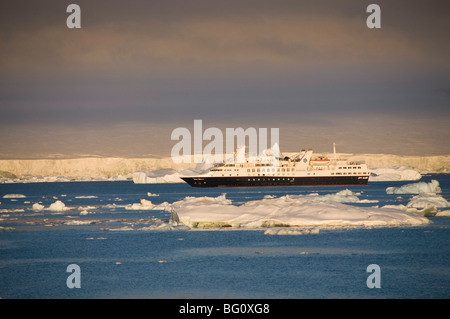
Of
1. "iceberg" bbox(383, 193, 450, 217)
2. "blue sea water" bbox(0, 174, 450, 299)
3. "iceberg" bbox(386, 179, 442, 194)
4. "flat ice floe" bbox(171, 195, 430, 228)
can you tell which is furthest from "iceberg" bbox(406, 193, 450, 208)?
"iceberg" bbox(386, 179, 442, 194)

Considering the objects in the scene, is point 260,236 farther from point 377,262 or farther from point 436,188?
point 436,188

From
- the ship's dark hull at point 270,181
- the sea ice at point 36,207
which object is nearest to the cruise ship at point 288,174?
the ship's dark hull at point 270,181

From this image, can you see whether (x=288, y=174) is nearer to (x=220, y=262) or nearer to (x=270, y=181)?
(x=270, y=181)

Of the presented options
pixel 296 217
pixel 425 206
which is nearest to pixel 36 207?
pixel 296 217

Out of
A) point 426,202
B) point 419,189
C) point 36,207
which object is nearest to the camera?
point 426,202

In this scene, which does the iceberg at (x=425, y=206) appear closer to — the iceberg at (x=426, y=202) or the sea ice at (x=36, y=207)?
the iceberg at (x=426, y=202)

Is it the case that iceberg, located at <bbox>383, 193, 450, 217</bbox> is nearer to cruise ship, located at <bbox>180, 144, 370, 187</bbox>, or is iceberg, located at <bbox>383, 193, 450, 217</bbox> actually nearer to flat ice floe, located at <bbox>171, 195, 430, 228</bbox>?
flat ice floe, located at <bbox>171, 195, 430, 228</bbox>
